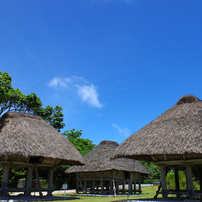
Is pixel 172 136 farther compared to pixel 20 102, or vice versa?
pixel 20 102

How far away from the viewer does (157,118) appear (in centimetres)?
1228

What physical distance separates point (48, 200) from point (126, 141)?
5009 millimetres

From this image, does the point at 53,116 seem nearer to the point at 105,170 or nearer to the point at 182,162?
the point at 105,170

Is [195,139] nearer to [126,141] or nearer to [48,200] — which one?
[126,141]

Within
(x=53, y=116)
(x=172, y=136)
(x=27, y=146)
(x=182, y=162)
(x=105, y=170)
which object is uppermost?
(x=53, y=116)

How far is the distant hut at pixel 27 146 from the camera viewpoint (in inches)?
404

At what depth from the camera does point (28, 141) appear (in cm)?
1088

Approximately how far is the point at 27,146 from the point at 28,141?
43 centimetres

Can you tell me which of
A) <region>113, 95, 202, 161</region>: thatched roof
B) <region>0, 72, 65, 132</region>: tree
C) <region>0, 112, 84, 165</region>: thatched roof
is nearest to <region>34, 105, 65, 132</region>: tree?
<region>0, 72, 65, 132</region>: tree

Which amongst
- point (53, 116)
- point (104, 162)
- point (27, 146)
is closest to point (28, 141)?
point (27, 146)

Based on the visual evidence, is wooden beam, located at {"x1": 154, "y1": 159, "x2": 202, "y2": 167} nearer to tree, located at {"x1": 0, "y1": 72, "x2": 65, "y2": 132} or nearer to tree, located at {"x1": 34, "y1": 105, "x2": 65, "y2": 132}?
tree, located at {"x1": 0, "y1": 72, "x2": 65, "y2": 132}

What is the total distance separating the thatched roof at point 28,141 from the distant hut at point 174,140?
3.20 meters

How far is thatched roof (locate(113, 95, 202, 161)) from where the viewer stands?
29.6 ft

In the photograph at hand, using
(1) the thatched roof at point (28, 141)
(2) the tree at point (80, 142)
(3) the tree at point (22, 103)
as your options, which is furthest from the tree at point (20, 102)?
(2) the tree at point (80, 142)
